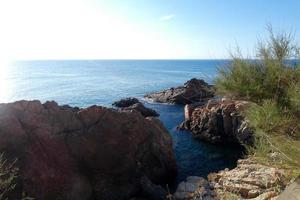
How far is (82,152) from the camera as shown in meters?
20.9

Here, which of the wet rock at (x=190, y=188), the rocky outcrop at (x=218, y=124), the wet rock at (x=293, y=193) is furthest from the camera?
the rocky outcrop at (x=218, y=124)

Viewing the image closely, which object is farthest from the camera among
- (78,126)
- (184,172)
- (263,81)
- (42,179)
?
(184,172)

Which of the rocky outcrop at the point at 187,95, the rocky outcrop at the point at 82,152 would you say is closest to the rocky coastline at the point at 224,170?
the rocky outcrop at the point at 187,95

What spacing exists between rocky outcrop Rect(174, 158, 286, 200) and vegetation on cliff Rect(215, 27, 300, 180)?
1260 millimetres

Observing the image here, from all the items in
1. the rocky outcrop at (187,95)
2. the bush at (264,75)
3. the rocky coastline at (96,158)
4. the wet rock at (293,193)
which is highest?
the bush at (264,75)

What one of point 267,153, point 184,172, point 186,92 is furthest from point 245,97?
point 186,92

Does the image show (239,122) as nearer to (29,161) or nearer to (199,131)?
(199,131)

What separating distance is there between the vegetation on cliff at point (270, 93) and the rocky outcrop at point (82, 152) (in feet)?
28.3

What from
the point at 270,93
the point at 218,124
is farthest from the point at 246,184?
the point at 218,124

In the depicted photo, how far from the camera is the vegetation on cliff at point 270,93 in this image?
10.4m

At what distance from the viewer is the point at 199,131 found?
3734 cm

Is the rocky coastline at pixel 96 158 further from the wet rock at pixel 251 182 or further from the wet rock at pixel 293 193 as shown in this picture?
the wet rock at pixel 293 193

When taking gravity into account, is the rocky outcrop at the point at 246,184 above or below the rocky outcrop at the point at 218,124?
above

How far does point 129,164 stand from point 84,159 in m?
2.74
